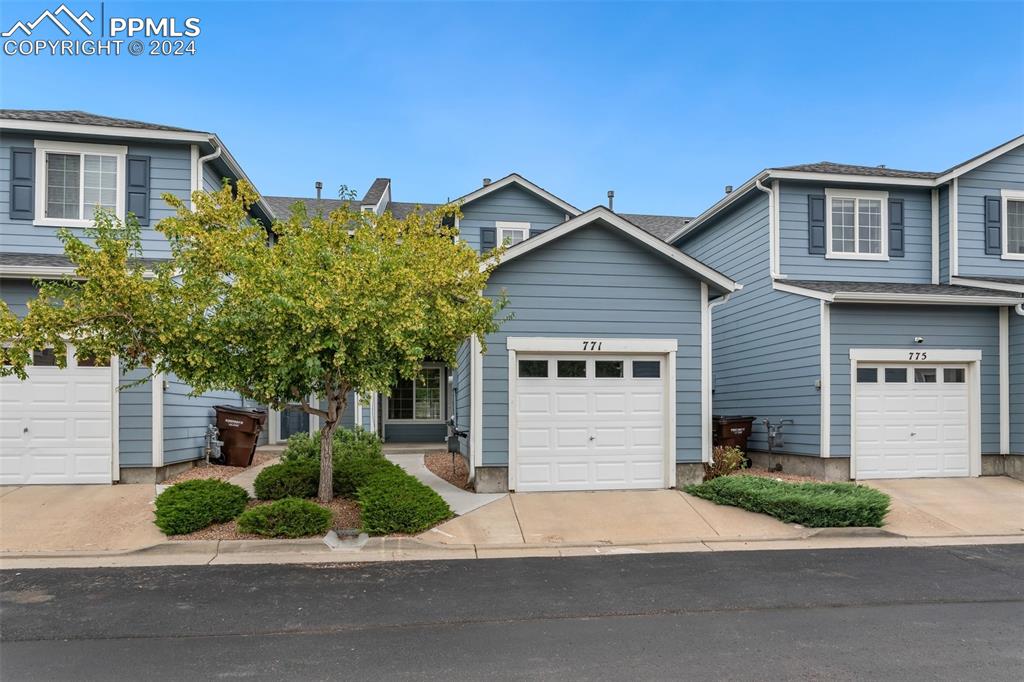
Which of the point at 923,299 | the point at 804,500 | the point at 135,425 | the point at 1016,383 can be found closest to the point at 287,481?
the point at 135,425

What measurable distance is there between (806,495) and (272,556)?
7270 millimetres

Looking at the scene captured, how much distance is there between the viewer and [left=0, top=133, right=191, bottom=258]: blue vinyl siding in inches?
467

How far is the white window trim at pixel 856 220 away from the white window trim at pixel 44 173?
46.0ft

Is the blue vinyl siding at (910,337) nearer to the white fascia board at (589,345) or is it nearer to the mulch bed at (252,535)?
the white fascia board at (589,345)

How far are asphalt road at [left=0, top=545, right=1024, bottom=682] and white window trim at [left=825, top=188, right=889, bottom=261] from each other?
313 inches

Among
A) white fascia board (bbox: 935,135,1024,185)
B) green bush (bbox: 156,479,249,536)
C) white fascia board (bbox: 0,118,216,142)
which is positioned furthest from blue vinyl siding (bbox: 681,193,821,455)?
white fascia board (bbox: 0,118,216,142)

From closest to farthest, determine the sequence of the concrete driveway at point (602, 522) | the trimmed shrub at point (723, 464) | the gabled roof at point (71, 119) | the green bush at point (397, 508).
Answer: the green bush at point (397, 508) < the concrete driveway at point (602, 522) < the trimmed shrub at point (723, 464) < the gabled roof at point (71, 119)

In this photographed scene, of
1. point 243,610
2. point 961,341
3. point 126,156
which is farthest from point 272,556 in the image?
point 961,341

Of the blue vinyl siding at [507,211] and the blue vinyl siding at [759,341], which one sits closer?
the blue vinyl siding at [759,341]

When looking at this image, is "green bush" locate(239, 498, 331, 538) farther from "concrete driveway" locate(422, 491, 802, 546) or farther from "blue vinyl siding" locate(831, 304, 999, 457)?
"blue vinyl siding" locate(831, 304, 999, 457)

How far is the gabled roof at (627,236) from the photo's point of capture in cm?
1107

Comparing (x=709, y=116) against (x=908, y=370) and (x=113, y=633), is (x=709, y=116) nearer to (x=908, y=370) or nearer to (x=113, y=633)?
(x=908, y=370)

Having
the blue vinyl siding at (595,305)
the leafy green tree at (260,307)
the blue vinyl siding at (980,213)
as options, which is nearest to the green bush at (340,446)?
the blue vinyl siding at (595,305)

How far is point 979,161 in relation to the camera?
1408cm
